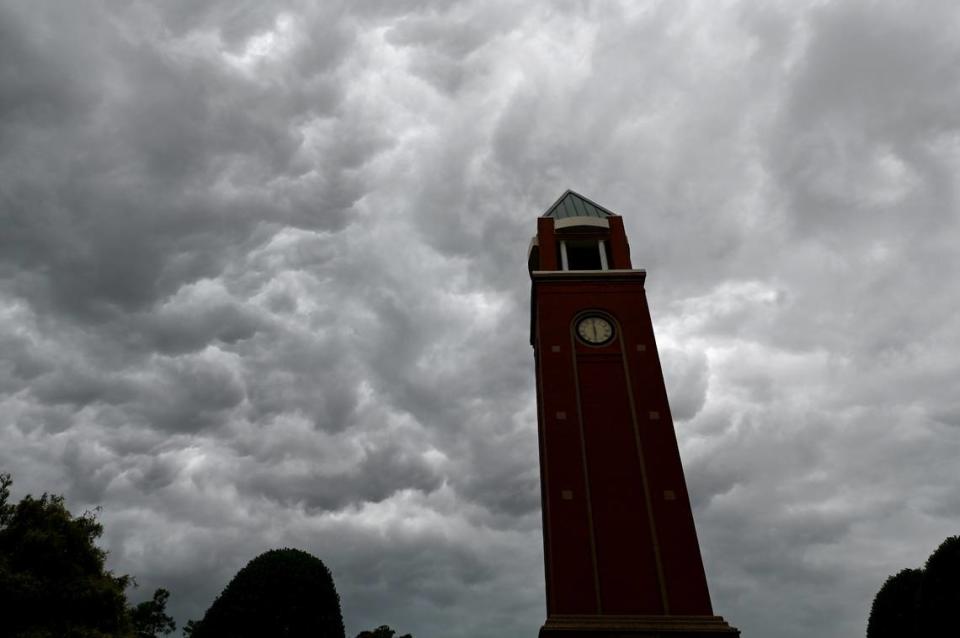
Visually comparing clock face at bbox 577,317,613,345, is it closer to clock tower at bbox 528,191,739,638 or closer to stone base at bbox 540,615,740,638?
clock tower at bbox 528,191,739,638

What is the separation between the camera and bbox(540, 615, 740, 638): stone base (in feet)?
87.5

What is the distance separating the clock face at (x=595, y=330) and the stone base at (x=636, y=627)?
15.1 m

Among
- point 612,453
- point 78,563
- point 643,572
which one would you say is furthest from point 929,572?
point 78,563

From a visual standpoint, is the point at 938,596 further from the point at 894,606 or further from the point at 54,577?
the point at 54,577

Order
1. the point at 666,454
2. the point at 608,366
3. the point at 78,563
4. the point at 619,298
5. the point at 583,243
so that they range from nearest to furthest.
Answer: the point at 78,563, the point at 666,454, the point at 608,366, the point at 619,298, the point at 583,243

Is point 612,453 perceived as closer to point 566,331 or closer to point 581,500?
point 581,500

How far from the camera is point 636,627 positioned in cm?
2692

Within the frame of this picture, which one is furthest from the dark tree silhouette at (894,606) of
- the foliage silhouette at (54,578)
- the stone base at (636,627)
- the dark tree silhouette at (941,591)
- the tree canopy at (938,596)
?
the foliage silhouette at (54,578)

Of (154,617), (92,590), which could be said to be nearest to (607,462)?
(92,590)

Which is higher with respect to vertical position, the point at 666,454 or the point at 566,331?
the point at 566,331

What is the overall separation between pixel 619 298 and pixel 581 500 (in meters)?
12.9

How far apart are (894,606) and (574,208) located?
98.4ft

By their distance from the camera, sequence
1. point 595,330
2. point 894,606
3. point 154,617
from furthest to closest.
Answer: point 154,617 < point 595,330 < point 894,606

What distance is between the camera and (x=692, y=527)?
3034 centimetres
